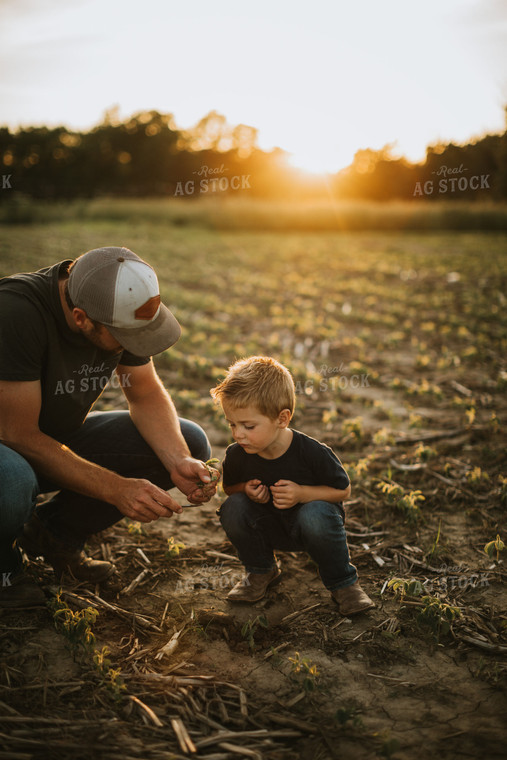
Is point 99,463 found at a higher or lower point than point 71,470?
lower

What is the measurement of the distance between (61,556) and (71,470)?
661mm

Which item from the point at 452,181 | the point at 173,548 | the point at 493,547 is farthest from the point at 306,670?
the point at 452,181

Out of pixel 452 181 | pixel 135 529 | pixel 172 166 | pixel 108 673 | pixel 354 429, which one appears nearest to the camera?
pixel 108 673

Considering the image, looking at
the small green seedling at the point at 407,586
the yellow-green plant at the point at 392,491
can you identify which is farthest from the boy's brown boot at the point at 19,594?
the yellow-green plant at the point at 392,491

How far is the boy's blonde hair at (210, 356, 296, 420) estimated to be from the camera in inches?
106

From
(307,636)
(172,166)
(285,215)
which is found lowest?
(307,636)

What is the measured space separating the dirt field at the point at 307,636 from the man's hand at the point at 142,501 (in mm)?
518

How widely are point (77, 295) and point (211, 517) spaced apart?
6.44 ft

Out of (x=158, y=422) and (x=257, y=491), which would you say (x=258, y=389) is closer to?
(x=257, y=491)

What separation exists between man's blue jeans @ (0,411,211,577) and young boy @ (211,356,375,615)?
1.69ft

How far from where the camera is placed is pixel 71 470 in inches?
110

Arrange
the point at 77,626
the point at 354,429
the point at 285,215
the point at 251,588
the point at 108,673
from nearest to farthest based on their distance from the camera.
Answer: the point at 108,673, the point at 77,626, the point at 251,588, the point at 354,429, the point at 285,215

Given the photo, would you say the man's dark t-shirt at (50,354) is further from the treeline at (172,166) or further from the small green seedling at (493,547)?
the treeline at (172,166)

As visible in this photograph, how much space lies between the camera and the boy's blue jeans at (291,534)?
2799 mm
